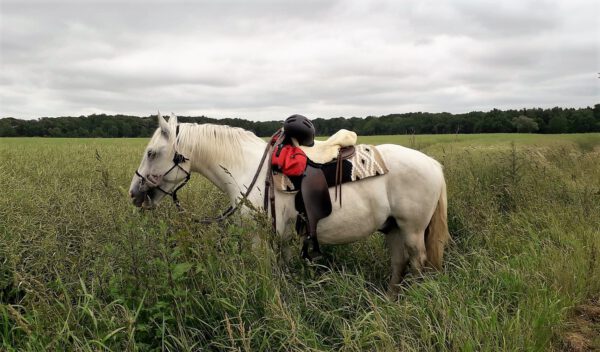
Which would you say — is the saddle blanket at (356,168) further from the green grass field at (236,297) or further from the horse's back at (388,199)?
the green grass field at (236,297)

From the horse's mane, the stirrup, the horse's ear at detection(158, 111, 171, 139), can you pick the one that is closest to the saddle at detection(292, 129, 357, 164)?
the horse's mane

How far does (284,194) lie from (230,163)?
0.63 meters

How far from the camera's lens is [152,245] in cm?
258

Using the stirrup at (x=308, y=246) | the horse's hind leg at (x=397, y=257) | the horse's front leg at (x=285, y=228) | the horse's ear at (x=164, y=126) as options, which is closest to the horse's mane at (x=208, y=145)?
the horse's ear at (x=164, y=126)

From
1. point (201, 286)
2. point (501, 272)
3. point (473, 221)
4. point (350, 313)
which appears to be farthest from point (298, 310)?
point (473, 221)

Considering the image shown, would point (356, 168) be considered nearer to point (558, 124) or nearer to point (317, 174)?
point (317, 174)

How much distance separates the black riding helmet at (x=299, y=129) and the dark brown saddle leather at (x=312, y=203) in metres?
0.29

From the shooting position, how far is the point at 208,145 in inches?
142

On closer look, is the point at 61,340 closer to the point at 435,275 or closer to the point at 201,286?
the point at 201,286

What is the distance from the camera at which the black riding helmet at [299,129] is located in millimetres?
3582

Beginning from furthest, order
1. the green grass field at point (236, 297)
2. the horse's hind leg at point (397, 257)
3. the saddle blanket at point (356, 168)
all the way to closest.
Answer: the horse's hind leg at point (397, 257)
the saddle blanket at point (356, 168)
the green grass field at point (236, 297)

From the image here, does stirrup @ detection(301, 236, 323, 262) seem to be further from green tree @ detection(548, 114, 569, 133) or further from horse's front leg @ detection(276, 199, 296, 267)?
green tree @ detection(548, 114, 569, 133)

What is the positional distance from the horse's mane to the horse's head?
9 centimetres

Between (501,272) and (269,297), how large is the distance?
2.22 meters
